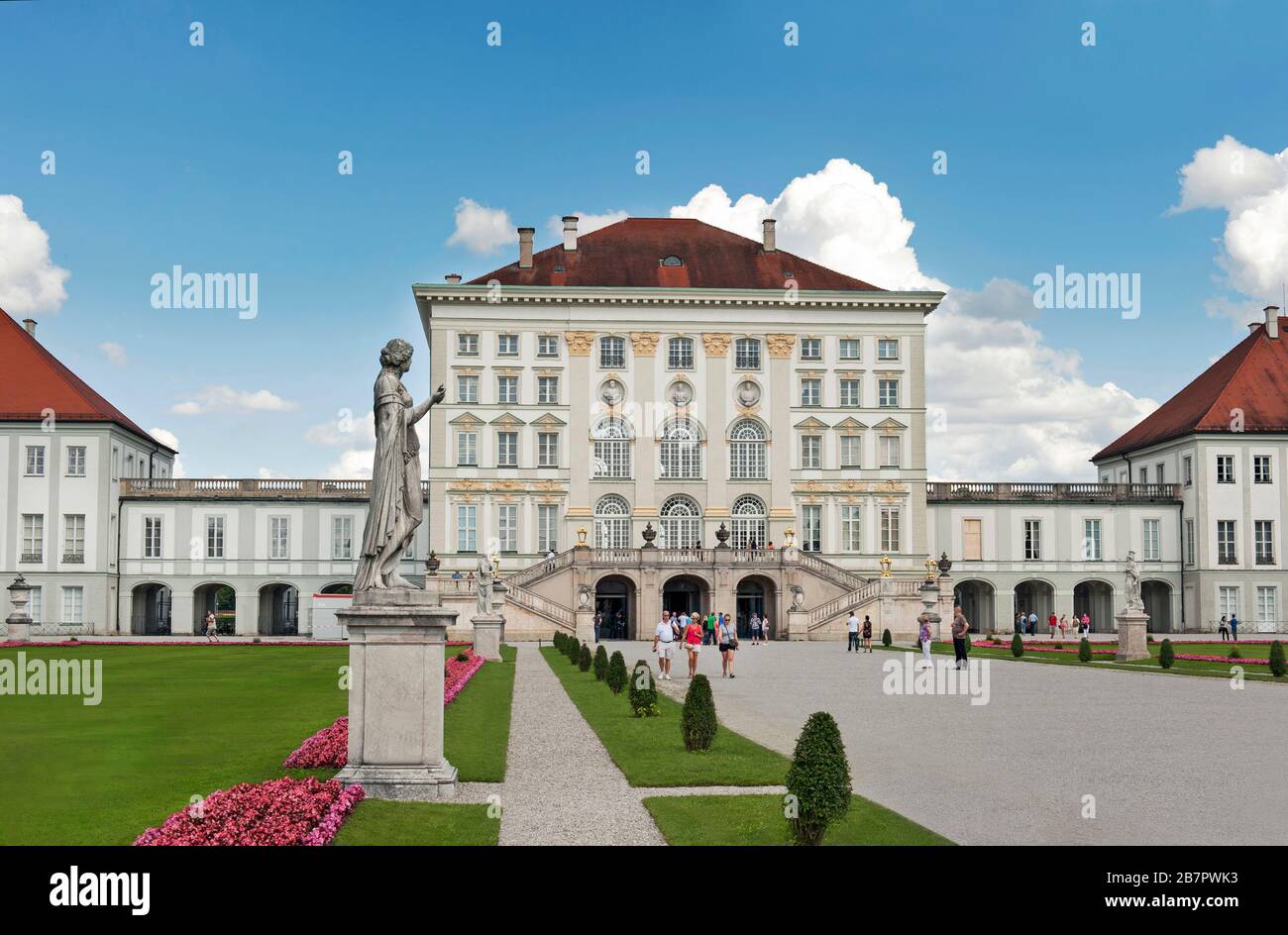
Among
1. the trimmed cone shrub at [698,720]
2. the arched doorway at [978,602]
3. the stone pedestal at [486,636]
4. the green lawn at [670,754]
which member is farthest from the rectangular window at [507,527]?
the trimmed cone shrub at [698,720]

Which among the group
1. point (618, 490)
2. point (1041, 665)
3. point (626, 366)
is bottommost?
point (1041, 665)

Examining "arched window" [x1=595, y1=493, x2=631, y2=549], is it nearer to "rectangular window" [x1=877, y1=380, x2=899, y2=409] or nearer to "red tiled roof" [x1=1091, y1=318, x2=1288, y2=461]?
"rectangular window" [x1=877, y1=380, x2=899, y2=409]

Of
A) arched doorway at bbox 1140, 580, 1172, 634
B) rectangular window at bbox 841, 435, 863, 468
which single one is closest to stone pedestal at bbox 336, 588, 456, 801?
rectangular window at bbox 841, 435, 863, 468

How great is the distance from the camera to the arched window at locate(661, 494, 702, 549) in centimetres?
6388

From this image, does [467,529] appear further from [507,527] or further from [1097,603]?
[1097,603]

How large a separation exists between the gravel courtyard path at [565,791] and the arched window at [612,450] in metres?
42.0

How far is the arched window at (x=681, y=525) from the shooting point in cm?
6388

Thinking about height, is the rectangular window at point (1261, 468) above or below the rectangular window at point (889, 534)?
above

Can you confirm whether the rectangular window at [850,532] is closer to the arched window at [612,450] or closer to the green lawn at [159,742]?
the arched window at [612,450]

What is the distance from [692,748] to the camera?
54.3 ft
